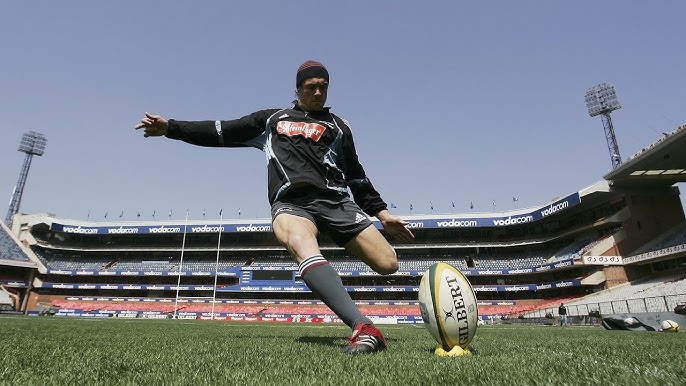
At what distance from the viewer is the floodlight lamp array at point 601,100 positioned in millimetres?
47000

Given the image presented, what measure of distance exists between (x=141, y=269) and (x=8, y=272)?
14.5 metres

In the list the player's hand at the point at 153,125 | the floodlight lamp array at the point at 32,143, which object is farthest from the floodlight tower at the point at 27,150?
the player's hand at the point at 153,125

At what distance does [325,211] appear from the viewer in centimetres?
356

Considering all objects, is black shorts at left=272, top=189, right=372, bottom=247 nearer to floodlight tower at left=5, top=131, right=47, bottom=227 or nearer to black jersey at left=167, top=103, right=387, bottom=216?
black jersey at left=167, top=103, right=387, bottom=216

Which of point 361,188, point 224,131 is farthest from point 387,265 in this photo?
point 224,131

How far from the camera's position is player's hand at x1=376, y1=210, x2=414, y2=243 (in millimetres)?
4051

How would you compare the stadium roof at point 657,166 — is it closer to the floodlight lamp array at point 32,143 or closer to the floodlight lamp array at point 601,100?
the floodlight lamp array at point 601,100

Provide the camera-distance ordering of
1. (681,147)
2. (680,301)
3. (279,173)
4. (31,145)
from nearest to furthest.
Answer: (279,173) < (680,301) < (681,147) < (31,145)

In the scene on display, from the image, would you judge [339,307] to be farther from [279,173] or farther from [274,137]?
[274,137]

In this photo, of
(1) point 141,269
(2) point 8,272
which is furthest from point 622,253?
(2) point 8,272

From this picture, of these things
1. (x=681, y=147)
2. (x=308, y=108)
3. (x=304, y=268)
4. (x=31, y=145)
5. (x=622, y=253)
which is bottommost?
(x=304, y=268)

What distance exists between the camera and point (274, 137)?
12.5ft

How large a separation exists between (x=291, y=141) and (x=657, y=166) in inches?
1440

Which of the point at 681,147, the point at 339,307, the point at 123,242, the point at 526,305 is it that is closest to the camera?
the point at 339,307
